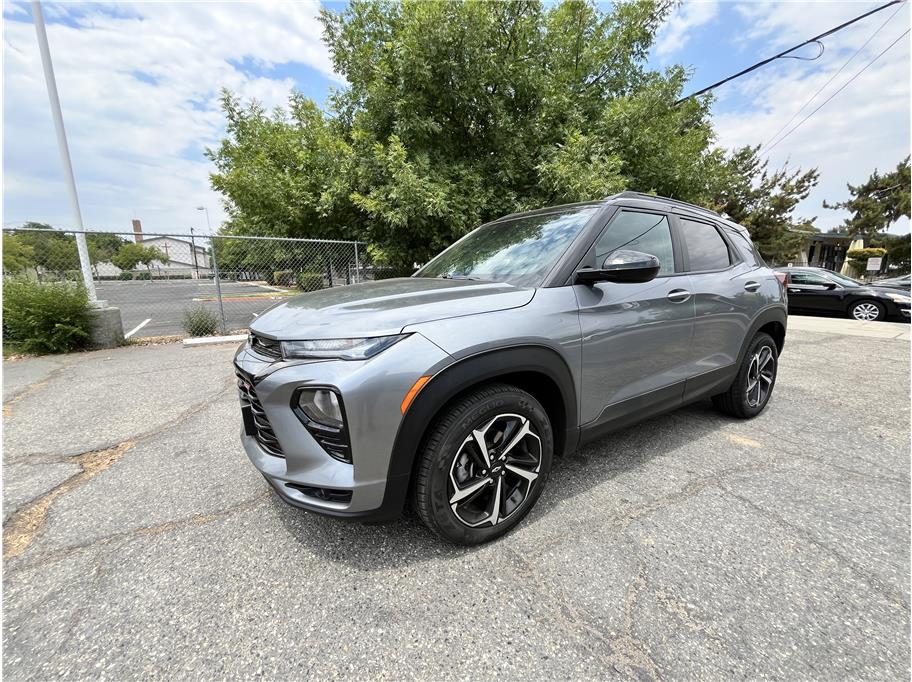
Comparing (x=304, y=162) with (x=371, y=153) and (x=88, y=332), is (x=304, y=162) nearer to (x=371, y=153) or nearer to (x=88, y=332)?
(x=371, y=153)

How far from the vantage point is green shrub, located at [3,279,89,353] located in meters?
5.63

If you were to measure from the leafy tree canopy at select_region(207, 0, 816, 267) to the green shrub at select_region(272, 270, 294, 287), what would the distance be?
1165mm

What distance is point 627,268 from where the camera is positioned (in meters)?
2.00

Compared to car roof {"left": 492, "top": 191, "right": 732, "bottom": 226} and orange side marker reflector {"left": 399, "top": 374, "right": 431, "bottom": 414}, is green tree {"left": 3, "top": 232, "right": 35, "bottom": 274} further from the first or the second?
orange side marker reflector {"left": 399, "top": 374, "right": 431, "bottom": 414}

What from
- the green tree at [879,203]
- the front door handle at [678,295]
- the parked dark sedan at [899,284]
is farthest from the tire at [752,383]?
the green tree at [879,203]

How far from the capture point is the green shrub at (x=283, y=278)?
8.41m

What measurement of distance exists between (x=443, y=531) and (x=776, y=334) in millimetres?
3689

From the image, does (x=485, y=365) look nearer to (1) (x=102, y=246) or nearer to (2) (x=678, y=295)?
(2) (x=678, y=295)

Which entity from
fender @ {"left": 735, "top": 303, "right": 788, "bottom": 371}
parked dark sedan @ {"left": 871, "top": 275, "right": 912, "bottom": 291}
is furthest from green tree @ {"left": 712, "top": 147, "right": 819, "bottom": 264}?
fender @ {"left": 735, "top": 303, "right": 788, "bottom": 371}

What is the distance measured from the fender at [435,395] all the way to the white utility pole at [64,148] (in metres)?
7.10

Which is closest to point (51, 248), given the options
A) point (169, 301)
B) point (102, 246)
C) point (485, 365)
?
point (102, 246)

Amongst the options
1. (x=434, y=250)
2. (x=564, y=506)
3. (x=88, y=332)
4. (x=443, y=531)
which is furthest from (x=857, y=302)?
(x=88, y=332)

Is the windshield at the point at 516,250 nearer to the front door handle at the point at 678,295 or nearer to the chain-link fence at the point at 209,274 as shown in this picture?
the front door handle at the point at 678,295

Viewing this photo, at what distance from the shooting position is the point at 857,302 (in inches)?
422
